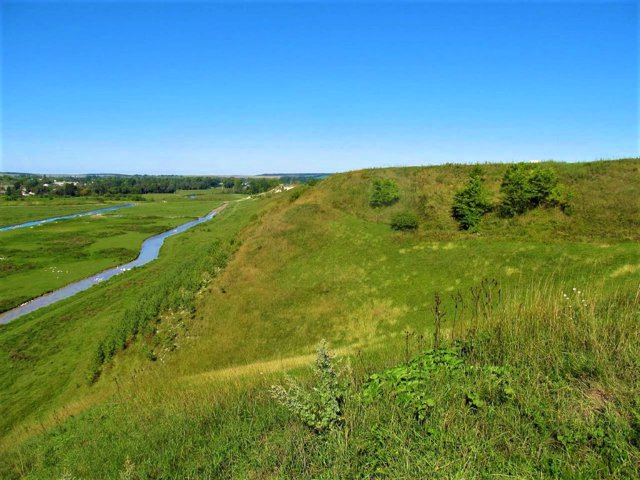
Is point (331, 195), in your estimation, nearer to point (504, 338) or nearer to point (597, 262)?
point (597, 262)

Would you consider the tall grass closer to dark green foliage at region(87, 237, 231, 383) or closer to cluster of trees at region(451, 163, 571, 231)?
dark green foliage at region(87, 237, 231, 383)

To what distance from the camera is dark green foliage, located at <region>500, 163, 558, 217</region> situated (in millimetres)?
26516

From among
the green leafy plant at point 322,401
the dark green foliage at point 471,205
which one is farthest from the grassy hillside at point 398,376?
Answer: the dark green foliage at point 471,205

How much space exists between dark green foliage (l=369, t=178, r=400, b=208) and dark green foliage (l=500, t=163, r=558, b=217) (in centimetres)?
1004

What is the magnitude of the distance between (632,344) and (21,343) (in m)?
32.9

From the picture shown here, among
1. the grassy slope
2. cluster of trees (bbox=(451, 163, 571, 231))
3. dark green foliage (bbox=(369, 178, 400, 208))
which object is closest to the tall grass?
the grassy slope

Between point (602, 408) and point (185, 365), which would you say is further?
point (185, 365)

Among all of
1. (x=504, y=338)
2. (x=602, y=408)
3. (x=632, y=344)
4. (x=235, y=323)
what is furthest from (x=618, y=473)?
(x=235, y=323)

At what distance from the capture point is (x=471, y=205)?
28094 mm

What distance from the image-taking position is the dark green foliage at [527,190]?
26.5 metres

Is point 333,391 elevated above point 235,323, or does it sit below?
above

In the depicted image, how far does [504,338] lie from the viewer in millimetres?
6215

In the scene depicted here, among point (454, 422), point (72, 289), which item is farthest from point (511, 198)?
point (72, 289)

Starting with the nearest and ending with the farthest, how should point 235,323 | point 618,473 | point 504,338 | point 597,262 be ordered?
point 618,473
point 504,338
point 597,262
point 235,323
